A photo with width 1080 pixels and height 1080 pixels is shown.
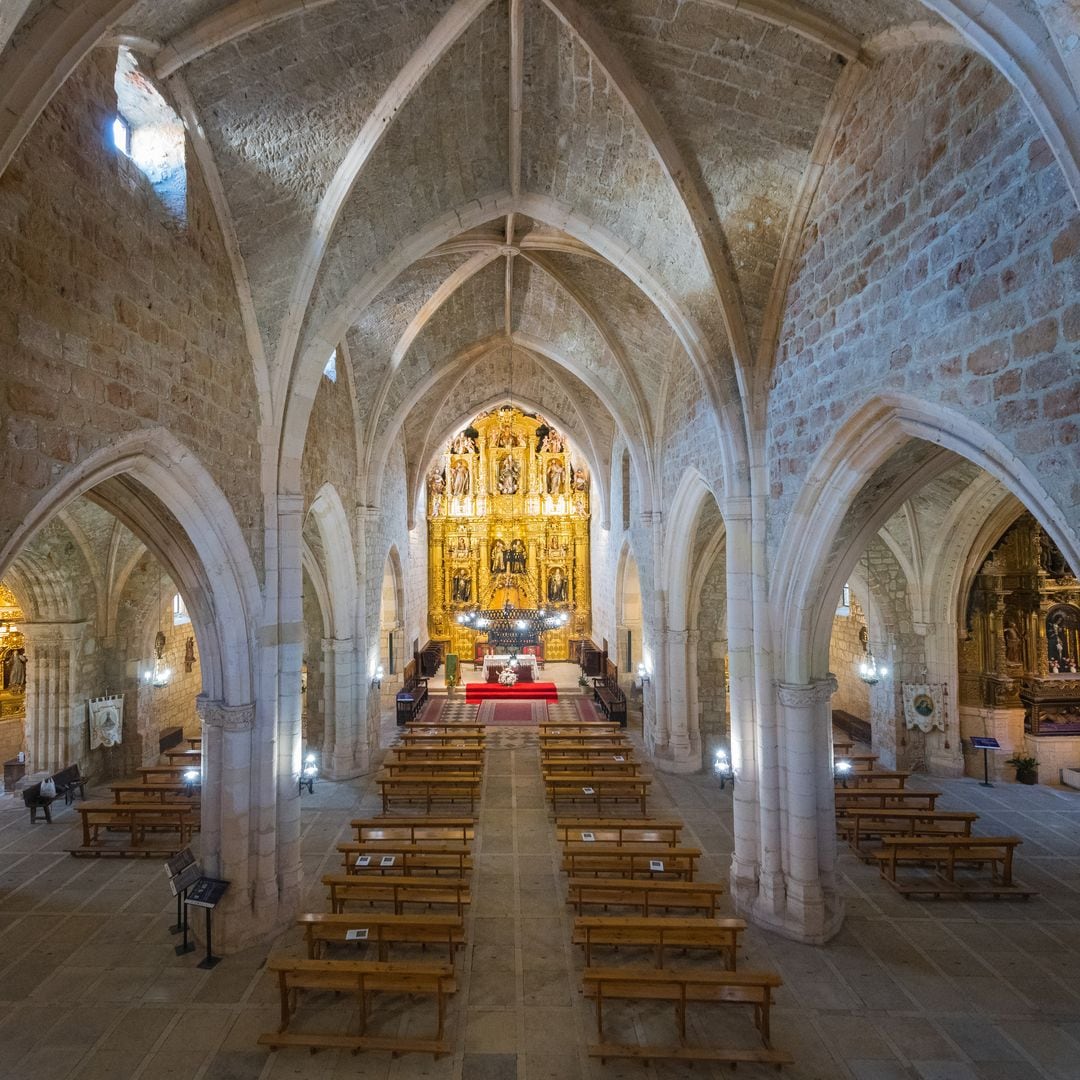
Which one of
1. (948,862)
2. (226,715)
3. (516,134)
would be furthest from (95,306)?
(948,862)

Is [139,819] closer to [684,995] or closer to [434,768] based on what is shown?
[434,768]

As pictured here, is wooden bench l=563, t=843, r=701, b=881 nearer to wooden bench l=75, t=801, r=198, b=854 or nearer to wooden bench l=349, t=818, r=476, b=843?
wooden bench l=349, t=818, r=476, b=843

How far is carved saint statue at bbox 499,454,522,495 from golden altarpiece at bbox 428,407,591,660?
43 millimetres

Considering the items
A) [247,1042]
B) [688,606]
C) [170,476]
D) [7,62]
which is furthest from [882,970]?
[7,62]

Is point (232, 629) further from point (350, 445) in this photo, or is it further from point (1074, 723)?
point (1074, 723)

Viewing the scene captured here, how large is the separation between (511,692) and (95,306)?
56.7ft

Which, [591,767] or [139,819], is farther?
[591,767]

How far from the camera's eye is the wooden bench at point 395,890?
7.30 meters

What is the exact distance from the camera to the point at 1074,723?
13.1 metres

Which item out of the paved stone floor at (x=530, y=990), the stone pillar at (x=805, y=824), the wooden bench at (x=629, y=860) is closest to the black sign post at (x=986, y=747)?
the paved stone floor at (x=530, y=990)

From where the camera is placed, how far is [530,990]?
6414 mm

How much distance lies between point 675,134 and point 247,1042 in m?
10.2

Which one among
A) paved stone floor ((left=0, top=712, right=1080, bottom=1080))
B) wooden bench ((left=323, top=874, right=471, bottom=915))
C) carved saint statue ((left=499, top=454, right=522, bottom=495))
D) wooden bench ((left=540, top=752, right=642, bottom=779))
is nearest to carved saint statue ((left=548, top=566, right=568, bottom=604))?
carved saint statue ((left=499, top=454, right=522, bottom=495))

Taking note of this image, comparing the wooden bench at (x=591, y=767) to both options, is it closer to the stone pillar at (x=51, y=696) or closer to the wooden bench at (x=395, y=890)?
the wooden bench at (x=395, y=890)
